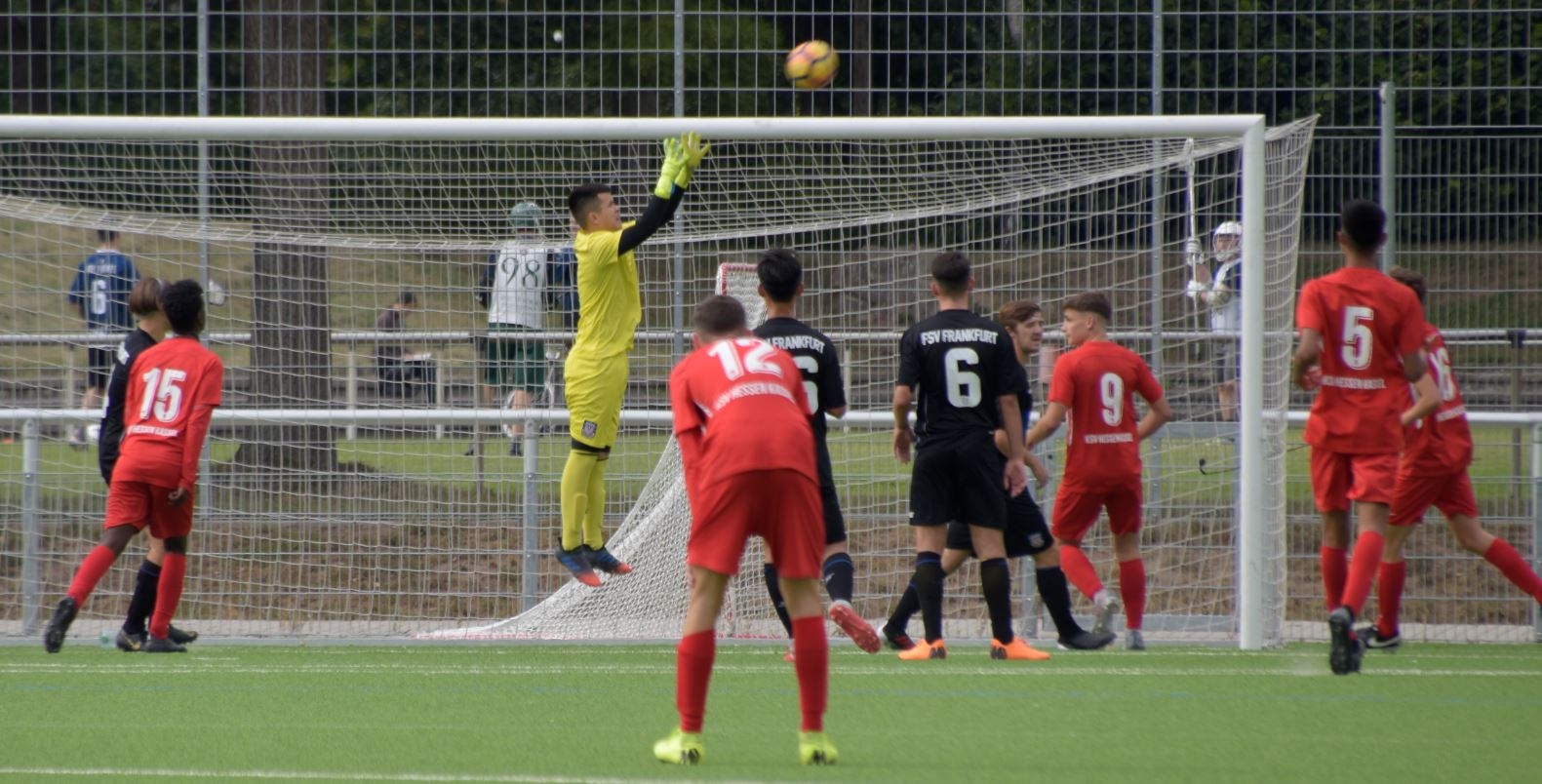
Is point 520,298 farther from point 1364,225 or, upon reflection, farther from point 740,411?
point 740,411

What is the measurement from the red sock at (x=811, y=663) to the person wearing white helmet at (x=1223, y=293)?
15.8 feet

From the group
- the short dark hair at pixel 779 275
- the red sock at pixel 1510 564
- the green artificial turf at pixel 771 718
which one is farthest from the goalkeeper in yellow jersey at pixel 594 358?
the red sock at pixel 1510 564

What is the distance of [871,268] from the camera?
10430 mm

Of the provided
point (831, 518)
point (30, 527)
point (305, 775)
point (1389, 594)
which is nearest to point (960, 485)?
point (831, 518)

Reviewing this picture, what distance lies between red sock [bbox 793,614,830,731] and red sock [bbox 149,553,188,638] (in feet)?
15.6

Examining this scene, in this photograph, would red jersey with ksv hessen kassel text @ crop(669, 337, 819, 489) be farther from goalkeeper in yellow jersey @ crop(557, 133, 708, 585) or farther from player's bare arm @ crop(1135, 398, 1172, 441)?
player's bare arm @ crop(1135, 398, 1172, 441)

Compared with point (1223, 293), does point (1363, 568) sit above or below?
below

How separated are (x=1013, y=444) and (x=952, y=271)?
0.83 m

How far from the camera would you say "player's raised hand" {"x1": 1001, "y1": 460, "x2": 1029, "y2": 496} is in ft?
26.7

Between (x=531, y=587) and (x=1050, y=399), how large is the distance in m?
3.37

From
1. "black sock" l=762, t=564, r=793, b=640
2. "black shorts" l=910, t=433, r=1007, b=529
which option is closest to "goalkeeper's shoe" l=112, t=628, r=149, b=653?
"black sock" l=762, t=564, r=793, b=640

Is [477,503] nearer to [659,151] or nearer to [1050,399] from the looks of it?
[659,151]

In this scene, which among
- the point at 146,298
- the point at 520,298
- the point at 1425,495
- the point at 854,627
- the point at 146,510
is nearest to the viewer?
the point at 854,627

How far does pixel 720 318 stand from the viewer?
544 cm
